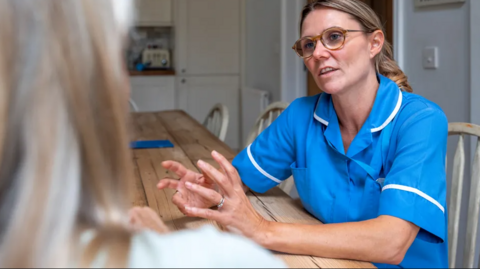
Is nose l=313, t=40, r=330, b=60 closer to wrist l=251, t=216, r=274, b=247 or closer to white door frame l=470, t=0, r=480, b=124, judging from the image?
wrist l=251, t=216, r=274, b=247

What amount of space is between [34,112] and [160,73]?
5.11 metres

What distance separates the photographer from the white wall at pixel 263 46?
4.34 m

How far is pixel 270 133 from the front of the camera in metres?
1.54

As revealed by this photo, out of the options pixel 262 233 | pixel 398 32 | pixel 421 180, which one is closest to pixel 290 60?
pixel 398 32

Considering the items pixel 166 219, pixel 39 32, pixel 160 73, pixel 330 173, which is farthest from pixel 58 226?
pixel 160 73

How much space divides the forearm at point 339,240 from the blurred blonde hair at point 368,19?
574 millimetres

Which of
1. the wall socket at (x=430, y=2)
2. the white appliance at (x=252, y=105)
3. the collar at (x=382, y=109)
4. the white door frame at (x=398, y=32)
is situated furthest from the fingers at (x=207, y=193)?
the white appliance at (x=252, y=105)

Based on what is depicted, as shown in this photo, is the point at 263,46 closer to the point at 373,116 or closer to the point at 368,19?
the point at 368,19

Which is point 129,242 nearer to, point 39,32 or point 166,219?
point 39,32

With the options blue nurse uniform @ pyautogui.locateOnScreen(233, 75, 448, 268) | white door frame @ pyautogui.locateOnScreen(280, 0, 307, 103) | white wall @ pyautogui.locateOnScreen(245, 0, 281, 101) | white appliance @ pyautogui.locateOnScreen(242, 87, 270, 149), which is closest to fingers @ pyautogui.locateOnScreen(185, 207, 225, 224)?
blue nurse uniform @ pyautogui.locateOnScreen(233, 75, 448, 268)

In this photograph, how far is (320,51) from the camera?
136 cm

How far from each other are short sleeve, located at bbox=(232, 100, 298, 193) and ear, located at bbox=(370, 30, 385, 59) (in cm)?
27

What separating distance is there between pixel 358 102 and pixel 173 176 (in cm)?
62

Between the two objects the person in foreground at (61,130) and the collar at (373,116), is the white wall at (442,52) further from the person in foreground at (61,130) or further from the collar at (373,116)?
the person in foreground at (61,130)
